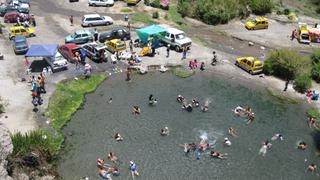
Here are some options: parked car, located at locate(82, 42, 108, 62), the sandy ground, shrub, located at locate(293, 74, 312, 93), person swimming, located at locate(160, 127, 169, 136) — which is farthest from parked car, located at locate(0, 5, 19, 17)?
shrub, located at locate(293, 74, 312, 93)

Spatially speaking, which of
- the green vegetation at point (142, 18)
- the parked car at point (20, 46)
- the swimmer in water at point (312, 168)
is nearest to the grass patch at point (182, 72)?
the green vegetation at point (142, 18)

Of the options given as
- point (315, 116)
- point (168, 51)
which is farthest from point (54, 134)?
point (315, 116)

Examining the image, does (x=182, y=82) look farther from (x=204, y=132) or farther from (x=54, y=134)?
(x=54, y=134)

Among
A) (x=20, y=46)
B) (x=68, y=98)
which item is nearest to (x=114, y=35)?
(x=20, y=46)

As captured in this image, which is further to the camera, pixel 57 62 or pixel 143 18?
pixel 143 18

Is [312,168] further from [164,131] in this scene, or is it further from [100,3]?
[100,3]

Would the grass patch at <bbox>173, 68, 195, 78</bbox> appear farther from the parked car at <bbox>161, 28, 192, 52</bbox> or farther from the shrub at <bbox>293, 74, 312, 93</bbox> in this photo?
the shrub at <bbox>293, 74, 312, 93</bbox>
